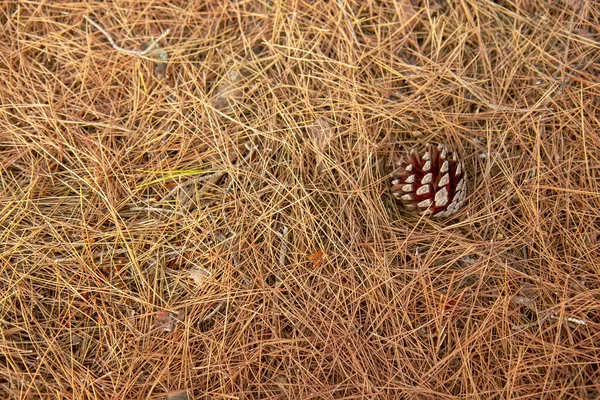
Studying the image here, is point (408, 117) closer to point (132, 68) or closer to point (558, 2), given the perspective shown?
point (558, 2)

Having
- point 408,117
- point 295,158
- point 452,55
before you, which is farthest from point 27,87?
point 452,55

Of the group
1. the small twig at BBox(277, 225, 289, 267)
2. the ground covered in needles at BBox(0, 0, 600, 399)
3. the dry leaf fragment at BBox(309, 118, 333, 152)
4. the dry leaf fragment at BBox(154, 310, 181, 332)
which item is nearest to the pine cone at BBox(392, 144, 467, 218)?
the ground covered in needles at BBox(0, 0, 600, 399)

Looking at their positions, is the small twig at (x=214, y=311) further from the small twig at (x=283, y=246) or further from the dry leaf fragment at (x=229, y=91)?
the dry leaf fragment at (x=229, y=91)

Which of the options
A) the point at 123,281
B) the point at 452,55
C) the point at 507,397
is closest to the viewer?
the point at 507,397

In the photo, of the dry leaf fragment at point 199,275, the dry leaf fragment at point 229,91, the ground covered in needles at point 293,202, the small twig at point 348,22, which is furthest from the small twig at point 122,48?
the dry leaf fragment at point 199,275

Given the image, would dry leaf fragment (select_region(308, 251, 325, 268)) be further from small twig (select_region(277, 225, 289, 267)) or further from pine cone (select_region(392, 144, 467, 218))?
pine cone (select_region(392, 144, 467, 218))

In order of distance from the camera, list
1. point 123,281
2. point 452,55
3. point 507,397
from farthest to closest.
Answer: point 452,55 < point 123,281 < point 507,397
